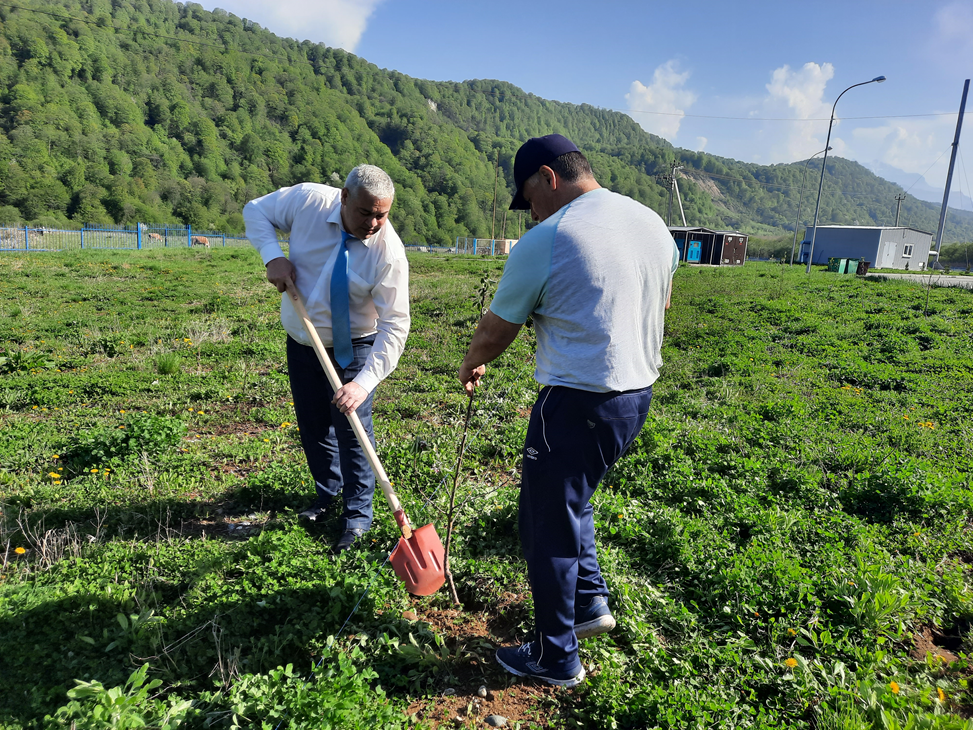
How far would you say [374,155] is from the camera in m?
88.6

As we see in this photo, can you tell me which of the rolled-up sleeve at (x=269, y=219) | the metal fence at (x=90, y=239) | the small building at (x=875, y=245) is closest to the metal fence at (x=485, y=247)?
the metal fence at (x=90, y=239)

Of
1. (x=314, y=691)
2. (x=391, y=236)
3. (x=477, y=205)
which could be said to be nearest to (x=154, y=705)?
(x=314, y=691)

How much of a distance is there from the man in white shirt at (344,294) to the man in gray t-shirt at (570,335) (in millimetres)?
928

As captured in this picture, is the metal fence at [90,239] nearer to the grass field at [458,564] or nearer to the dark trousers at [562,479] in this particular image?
the grass field at [458,564]

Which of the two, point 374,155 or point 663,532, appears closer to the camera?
point 663,532

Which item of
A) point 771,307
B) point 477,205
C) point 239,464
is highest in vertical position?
point 477,205

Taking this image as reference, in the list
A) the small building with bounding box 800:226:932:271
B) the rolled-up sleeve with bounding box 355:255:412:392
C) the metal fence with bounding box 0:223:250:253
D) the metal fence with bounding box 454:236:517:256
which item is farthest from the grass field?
the small building with bounding box 800:226:932:271

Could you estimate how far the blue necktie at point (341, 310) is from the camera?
2883mm

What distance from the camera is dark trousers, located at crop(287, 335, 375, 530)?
10.2ft

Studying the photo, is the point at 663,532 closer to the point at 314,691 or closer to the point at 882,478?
the point at 882,478

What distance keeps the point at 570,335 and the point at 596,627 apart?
4.19ft

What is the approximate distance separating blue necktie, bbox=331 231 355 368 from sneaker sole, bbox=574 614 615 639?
69.3 inches

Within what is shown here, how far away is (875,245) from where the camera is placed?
158ft

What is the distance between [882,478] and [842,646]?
1.94 metres
